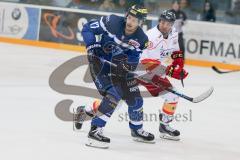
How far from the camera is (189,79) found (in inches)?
408

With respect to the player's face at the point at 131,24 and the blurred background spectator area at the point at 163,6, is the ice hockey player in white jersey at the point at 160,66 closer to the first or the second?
the player's face at the point at 131,24

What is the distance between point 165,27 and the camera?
6078 mm

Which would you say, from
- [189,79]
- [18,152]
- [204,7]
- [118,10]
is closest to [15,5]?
[118,10]

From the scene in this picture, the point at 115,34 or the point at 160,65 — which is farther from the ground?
the point at 115,34

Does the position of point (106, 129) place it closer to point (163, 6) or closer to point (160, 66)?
point (160, 66)

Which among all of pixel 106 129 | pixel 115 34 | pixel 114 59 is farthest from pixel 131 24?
pixel 106 129

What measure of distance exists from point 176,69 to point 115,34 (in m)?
0.79

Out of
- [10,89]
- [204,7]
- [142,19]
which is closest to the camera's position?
[142,19]

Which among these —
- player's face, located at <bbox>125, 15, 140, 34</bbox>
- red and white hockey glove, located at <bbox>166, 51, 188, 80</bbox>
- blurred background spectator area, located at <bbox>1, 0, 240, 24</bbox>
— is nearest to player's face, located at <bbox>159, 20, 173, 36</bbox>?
red and white hockey glove, located at <bbox>166, 51, 188, 80</bbox>

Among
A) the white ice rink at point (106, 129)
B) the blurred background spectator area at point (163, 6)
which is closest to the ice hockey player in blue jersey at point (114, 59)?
the white ice rink at point (106, 129)

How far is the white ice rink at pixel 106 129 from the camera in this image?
17.8ft

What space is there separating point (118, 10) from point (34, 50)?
6.50ft

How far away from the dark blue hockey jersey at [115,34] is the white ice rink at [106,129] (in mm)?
891

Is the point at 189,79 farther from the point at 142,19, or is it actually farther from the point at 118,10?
the point at 142,19
